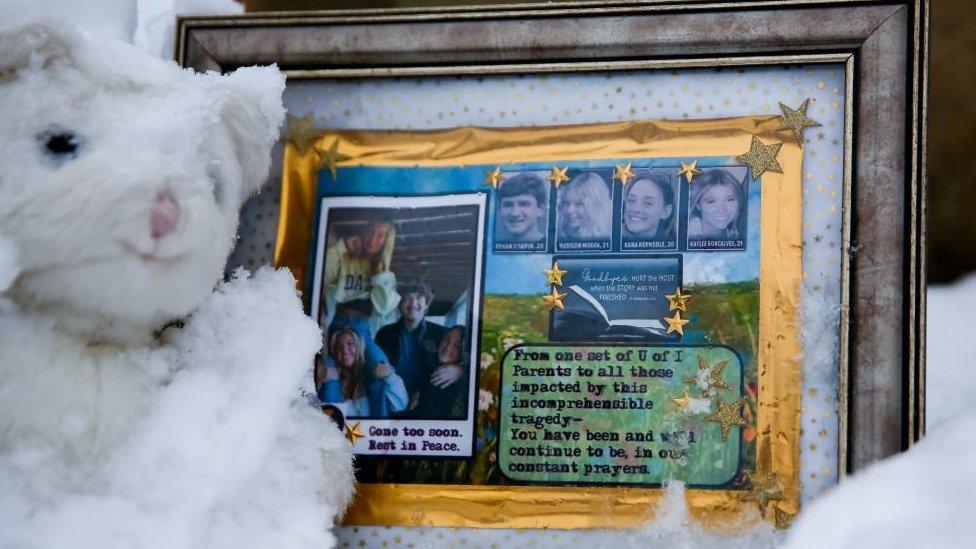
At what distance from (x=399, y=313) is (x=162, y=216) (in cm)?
27

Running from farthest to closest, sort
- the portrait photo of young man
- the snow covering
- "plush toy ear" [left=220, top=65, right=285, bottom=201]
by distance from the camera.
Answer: the portrait photo of young man < "plush toy ear" [left=220, top=65, right=285, bottom=201] < the snow covering

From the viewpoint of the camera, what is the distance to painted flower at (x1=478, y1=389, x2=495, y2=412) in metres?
0.95

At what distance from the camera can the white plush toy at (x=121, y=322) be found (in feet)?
2.52

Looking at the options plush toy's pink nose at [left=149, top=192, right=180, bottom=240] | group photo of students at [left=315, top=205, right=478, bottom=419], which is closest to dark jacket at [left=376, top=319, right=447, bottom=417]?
group photo of students at [left=315, top=205, right=478, bottom=419]

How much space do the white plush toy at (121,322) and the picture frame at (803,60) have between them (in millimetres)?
198

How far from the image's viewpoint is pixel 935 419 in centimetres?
Result: 109

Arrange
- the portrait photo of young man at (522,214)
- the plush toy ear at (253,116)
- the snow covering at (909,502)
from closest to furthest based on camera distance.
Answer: the snow covering at (909,502), the plush toy ear at (253,116), the portrait photo of young man at (522,214)

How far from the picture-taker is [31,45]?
0.79m

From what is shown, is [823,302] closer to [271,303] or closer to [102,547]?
[271,303]

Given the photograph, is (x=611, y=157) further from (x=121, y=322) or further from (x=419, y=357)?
(x=121, y=322)

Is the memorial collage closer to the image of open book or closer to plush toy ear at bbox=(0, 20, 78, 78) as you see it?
the image of open book

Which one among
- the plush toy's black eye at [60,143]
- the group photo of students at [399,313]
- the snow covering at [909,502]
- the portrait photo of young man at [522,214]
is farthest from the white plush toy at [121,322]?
the snow covering at [909,502]

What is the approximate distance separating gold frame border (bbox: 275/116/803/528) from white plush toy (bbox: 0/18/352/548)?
0.46ft

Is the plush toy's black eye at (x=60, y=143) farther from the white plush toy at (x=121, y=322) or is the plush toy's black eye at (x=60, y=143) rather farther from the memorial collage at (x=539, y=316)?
the memorial collage at (x=539, y=316)
